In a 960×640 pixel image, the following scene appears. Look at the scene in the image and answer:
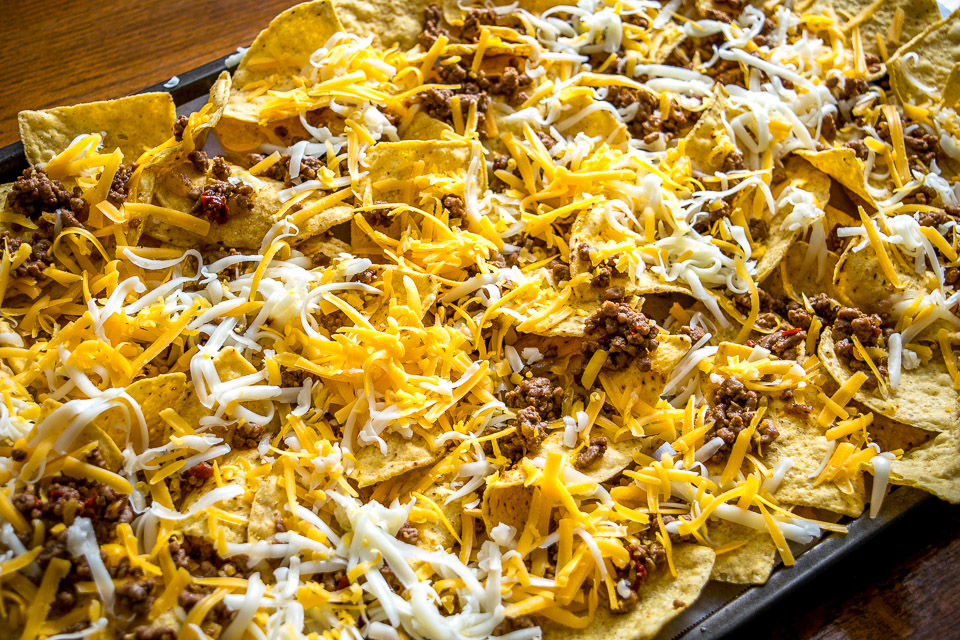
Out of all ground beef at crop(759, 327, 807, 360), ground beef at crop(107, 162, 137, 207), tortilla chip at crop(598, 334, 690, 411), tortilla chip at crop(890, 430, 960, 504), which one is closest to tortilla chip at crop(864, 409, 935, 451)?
tortilla chip at crop(890, 430, 960, 504)

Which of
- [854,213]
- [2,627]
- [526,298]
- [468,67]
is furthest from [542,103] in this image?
[2,627]

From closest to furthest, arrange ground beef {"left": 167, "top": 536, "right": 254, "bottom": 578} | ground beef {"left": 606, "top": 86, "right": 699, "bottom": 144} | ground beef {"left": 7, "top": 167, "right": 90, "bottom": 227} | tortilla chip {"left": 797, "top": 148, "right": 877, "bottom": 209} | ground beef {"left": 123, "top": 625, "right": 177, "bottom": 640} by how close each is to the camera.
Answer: ground beef {"left": 123, "top": 625, "right": 177, "bottom": 640}
ground beef {"left": 167, "top": 536, "right": 254, "bottom": 578}
ground beef {"left": 7, "top": 167, "right": 90, "bottom": 227}
tortilla chip {"left": 797, "top": 148, "right": 877, "bottom": 209}
ground beef {"left": 606, "top": 86, "right": 699, "bottom": 144}

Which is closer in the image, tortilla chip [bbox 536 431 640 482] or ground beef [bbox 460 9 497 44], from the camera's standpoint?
tortilla chip [bbox 536 431 640 482]

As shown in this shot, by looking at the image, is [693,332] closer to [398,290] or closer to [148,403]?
[398,290]

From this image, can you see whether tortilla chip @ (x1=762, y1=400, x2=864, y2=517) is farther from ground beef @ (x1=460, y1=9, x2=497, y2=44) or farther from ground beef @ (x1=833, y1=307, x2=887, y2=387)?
ground beef @ (x1=460, y1=9, x2=497, y2=44)

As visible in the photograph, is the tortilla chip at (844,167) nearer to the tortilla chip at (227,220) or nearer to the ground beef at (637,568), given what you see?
the ground beef at (637,568)

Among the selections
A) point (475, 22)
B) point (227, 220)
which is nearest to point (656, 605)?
point (227, 220)

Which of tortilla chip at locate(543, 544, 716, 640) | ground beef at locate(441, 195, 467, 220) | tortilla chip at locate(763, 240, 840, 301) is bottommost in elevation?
tortilla chip at locate(543, 544, 716, 640)

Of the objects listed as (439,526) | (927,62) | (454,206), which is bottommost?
(439,526)
